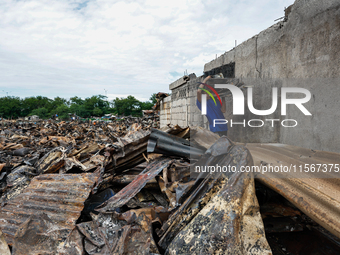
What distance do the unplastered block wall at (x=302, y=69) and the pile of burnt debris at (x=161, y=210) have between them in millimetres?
1160

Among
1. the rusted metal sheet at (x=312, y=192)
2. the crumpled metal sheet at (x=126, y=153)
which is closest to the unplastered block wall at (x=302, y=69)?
the rusted metal sheet at (x=312, y=192)

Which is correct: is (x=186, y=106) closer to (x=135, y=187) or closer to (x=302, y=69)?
(x=302, y=69)

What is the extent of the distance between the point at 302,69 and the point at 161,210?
2396mm

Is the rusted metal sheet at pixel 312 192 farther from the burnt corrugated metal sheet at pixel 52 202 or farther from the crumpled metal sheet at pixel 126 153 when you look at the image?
the burnt corrugated metal sheet at pixel 52 202

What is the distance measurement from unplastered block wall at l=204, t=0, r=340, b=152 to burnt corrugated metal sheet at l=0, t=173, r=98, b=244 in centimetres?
273

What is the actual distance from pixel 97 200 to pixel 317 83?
2.93 metres

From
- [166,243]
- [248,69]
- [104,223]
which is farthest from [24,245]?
[248,69]

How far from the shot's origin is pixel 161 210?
199cm

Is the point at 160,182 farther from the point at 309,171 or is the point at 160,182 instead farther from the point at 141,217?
the point at 309,171

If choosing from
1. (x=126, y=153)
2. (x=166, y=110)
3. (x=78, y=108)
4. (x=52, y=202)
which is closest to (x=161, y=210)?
(x=126, y=153)

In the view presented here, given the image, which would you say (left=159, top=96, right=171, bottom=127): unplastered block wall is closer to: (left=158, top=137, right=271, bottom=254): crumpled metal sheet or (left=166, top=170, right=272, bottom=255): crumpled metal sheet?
(left=158, top=137, right=271, bottom=254): crumpled metal sheet

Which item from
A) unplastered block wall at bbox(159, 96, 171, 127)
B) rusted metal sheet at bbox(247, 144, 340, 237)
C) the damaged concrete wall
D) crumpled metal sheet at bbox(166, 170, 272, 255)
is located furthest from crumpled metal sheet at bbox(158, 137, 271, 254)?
unplastered block wall at bbox(159, 96, 171, 127)

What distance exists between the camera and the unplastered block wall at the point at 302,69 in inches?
92.5

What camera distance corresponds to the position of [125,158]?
289 centimetres
